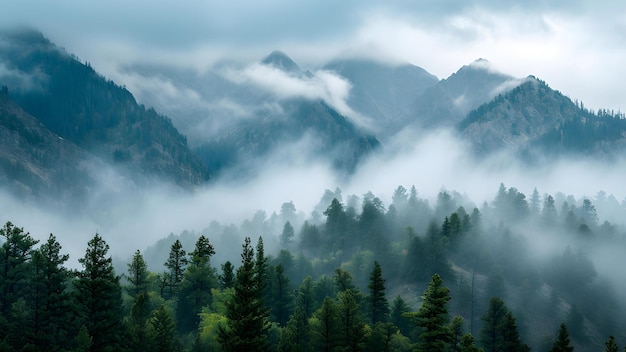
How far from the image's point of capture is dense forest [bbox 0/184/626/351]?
1971 inches

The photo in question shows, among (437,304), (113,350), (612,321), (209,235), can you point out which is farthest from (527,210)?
(113,350)

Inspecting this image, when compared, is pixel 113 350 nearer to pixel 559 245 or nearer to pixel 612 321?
pixel 612 321

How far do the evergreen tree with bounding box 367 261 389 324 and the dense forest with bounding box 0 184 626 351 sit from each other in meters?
0.28

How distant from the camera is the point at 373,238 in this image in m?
133

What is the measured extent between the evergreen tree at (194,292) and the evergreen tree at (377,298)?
2223cm

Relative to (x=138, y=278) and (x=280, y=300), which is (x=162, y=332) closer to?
(x=138, y=278)

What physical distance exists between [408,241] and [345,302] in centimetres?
8183

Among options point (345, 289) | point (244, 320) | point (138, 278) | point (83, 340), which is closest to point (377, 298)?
point (345, 289)

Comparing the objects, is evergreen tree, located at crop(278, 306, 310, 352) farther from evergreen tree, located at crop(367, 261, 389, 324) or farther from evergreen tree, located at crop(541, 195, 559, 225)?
evergreen tree, located at crop(541, 195, 559, 225)

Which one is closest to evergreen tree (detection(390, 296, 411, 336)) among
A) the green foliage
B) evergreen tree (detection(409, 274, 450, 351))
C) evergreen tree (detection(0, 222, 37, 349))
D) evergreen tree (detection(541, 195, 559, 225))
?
the green foliage

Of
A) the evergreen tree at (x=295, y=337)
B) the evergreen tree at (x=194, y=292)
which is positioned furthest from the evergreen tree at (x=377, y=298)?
the evergreen tree at (x=194, y=292)

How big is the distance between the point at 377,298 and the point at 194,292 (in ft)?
81.8

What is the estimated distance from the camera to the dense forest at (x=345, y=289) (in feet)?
164

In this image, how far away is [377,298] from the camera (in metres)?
72.4
